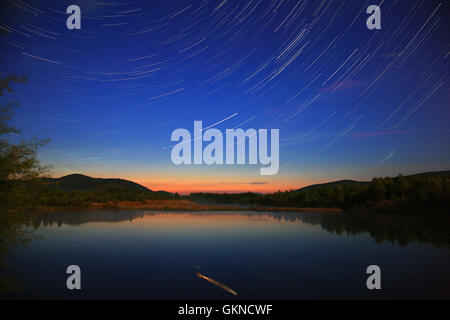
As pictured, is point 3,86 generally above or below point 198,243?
above

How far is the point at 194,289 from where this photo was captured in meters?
17.0

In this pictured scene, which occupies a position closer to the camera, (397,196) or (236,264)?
(236,264)

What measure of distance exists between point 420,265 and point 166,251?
23.7 m

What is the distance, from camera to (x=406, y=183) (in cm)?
7525

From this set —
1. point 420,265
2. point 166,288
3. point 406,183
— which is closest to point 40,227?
point 166,288

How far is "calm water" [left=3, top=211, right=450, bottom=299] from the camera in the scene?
16969 millimetres

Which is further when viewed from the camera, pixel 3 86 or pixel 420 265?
pixel 420 265

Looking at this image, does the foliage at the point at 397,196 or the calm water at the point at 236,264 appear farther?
the foliage at the point at 397,196

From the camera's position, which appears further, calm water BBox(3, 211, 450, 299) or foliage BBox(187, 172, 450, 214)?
foliage BBox(187, 172, 450, 214)

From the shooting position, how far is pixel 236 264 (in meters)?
23.0

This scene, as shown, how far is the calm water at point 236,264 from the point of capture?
17.0m

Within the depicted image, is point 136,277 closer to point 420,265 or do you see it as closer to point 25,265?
point 25,265

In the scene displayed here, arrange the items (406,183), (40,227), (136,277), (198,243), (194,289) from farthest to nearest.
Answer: (406,183) → (40,227) → (198,243) → (136,277) → (194,289)
